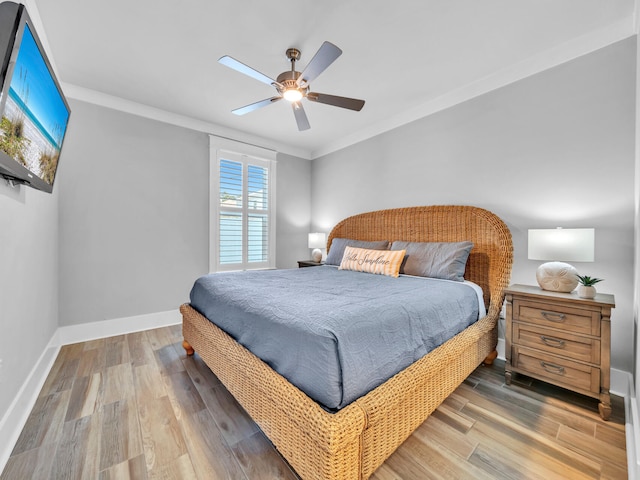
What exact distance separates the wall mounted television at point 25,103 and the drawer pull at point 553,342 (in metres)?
3.22

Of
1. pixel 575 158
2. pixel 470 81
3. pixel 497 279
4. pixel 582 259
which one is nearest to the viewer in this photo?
pixel 582 259

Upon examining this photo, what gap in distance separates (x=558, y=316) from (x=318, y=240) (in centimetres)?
307

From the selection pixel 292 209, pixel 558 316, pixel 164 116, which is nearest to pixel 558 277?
pixel 558 316

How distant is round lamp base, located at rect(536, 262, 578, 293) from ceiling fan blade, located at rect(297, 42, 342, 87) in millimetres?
2178

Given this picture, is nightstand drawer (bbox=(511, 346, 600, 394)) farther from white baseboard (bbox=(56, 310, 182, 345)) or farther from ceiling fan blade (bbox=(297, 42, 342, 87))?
white baseboard (bbox=(56, 310, 182, 345))

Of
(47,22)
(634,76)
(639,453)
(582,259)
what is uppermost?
(47,22)

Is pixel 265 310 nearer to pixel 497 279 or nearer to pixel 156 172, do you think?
pixel 497 279

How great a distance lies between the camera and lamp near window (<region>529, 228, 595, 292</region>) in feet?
6.15

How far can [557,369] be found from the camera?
74.0 inches

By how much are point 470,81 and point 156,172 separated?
3.72 meters

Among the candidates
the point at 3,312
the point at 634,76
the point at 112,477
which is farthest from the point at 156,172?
the point at 634,76

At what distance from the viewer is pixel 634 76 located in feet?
6.39

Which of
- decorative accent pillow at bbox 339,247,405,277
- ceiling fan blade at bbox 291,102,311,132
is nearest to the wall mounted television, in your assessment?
ceiling fan blade at bbox 291,102,311,132

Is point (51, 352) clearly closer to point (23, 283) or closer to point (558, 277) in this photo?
point (23, 283)
